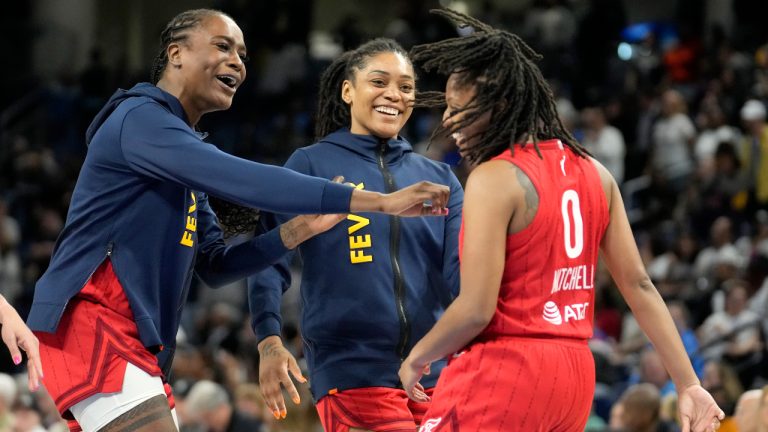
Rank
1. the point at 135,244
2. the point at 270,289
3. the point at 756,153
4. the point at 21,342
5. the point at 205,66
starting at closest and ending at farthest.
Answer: the point at 21,342
the point at 135,244
the point at 205,66
the point at 270,289
the point at 756,153

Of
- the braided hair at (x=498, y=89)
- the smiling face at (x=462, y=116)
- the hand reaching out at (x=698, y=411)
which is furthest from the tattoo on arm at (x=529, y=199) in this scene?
the hand reaching out at (x=698, y=411)

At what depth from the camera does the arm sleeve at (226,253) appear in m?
4.50

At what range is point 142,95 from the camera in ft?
13.7

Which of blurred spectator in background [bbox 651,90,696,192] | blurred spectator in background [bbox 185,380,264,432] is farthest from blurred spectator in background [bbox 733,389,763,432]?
blurred spectator in background [bbox 651,90,696,192]

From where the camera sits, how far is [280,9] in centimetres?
1867

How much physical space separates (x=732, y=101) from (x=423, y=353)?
11.5m

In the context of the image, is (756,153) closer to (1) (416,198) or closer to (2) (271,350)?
(2) (271,350)

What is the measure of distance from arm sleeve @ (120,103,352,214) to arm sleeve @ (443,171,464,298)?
1.02m

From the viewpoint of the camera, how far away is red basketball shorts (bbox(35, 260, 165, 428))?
3.91 m

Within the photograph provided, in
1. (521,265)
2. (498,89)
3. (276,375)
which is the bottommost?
(276,375)

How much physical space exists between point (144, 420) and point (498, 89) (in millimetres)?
1530

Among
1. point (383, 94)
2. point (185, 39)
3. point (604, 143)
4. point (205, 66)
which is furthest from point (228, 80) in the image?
point (604, 143)

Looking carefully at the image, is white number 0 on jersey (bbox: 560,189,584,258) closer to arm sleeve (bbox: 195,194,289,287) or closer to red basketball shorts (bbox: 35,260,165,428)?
arm sleeve (bbox: 195,194,289,287)

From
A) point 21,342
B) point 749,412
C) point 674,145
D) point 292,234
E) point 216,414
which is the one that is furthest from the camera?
point 674,145
